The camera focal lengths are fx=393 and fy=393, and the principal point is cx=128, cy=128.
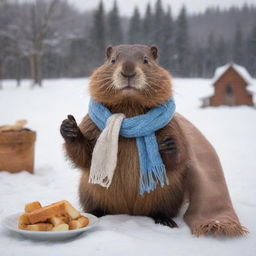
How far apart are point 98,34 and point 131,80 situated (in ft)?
72.4

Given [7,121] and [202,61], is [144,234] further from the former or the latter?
[202,61]

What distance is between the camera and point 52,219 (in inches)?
90.7

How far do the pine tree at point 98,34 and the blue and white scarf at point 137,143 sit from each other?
20155 mm

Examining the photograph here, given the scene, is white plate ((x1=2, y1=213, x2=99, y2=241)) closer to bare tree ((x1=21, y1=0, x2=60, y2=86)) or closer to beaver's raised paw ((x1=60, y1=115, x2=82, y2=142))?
beaver's raised paw ((x1=60, y1=115, x2=82, y2=142))

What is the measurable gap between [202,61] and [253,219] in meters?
22.3

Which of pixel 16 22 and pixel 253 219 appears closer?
pixel 253 219

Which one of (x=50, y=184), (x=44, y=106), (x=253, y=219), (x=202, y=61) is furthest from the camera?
(x=202, y=61)

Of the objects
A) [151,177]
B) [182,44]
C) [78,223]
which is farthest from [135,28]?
[78,223]

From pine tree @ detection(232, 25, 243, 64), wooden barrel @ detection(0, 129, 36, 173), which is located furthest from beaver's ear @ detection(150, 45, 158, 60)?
pine tree @ detection(232, 25, 243, 64)

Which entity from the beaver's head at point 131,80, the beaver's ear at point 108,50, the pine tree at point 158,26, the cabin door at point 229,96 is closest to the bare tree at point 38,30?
the pine tree at point 158,26

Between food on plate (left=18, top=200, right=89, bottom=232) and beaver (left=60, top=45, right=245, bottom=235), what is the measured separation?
1.09ft

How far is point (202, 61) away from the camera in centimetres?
2428

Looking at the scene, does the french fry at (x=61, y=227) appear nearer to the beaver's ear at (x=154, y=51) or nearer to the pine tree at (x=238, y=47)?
the beaver's ear at (x=154, y=51)

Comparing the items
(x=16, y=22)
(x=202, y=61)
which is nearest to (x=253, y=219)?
(x=16, y=22)
